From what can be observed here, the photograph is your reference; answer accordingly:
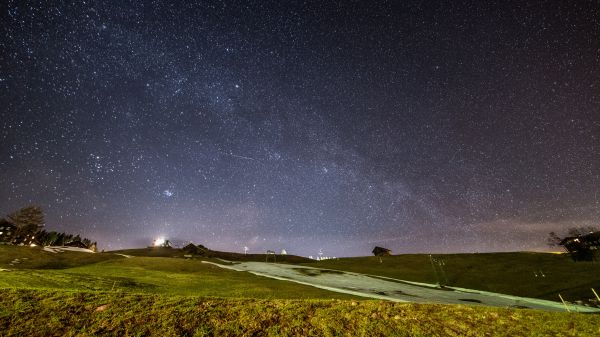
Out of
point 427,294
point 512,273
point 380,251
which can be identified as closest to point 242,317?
point 427,294

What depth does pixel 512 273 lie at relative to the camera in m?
56.0

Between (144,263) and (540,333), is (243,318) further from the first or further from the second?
(144,263)

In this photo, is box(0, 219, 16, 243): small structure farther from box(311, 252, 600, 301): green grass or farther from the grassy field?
the grassy field

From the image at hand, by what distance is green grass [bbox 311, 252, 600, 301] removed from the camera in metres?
44.5

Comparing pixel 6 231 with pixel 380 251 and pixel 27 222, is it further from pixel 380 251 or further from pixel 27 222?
pixel 380 251

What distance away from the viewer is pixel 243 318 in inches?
352

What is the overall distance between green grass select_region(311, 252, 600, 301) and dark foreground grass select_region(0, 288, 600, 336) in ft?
142

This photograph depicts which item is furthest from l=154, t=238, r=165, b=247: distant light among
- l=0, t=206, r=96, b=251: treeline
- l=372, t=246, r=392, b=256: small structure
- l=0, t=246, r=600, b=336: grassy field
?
l=0, t=246, r=600, b=336: grassy field

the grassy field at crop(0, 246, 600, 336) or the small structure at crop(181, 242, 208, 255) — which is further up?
the small structure at crop(181, 242, 208, 255)

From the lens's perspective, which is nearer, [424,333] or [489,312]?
[424,333]

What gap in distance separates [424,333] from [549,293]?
48.7 m

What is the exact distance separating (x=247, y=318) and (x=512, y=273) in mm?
64881

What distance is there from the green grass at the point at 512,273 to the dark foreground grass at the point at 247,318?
43216 millimetres

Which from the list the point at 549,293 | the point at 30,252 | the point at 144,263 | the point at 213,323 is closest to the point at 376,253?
the point at 549,293
